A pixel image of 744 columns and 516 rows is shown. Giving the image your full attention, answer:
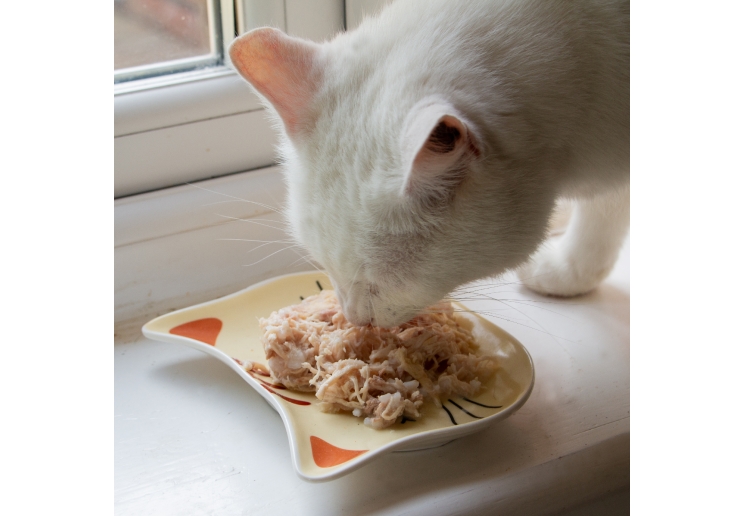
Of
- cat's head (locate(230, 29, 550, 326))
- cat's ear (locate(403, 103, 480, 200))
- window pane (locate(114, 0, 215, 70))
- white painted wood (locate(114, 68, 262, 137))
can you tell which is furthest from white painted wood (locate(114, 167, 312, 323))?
cat's ear (locate(403, 103, 480, 200))

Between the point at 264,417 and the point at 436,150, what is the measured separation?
453 millimetres

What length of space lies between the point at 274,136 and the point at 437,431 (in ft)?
2.05

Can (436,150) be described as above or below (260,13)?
below

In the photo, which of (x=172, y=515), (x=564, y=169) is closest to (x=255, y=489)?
(x=172, y=515)

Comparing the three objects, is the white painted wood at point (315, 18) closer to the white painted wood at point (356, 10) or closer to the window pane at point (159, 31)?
the white painted wood at point (356, 10)

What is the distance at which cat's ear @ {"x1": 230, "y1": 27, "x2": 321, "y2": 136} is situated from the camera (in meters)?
0.72

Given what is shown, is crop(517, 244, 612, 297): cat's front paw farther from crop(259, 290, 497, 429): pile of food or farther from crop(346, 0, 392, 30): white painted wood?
crop(346, 0, 392, 30): white painted wood

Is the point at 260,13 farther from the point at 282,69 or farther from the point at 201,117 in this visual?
the point at 282,69

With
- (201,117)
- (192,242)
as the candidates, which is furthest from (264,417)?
(201,117)

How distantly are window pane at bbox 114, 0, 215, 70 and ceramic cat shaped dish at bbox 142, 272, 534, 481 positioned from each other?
1.34 feet

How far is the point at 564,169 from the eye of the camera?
77 centimetres

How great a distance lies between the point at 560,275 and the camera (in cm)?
111

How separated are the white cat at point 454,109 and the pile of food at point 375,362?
0.28 ft

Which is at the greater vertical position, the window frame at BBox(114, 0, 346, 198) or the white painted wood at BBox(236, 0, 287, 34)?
the white painted wood at BBox(236, 0, 287, 34)
